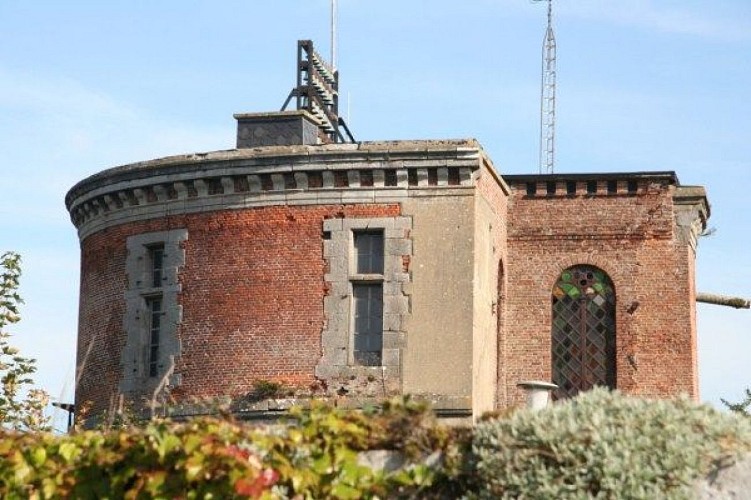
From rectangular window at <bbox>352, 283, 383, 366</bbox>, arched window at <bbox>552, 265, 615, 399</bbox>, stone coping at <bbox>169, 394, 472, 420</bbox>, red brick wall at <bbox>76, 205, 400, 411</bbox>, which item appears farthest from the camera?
arched window at <bbox>552, 265, 615, 399</bbox>

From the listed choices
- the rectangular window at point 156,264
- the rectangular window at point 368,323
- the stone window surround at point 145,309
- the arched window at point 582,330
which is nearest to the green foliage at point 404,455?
the rectangular window at point 368,323

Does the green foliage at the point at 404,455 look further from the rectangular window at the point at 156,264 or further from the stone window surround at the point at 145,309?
the rectangular window at the point at 156,264

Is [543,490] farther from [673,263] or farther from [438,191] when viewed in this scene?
[673,263]

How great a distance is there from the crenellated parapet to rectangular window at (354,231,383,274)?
0.60 metres

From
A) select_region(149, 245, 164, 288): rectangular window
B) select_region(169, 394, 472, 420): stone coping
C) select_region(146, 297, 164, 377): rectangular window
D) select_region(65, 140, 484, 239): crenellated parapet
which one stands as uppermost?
select_region(65, 140, 484, 239): crenellated parapet

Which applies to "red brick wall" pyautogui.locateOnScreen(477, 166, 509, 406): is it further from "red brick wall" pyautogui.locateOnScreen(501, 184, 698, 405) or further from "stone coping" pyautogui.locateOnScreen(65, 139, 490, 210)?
"stone coping" pyautogui.locateOnScreen(65, 139, 490, 210)

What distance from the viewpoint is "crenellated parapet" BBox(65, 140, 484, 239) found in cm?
2623

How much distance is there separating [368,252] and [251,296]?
2.15m

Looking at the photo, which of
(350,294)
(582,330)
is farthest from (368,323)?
(582,330)

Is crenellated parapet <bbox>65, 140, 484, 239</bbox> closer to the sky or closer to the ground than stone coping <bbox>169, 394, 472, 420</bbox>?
closer to the sky

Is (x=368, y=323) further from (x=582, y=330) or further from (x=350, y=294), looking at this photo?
(x=582, y=330)

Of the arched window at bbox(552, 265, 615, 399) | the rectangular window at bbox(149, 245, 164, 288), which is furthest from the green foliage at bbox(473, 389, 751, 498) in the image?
the arched window at bbox(552, 265, 615, 399)

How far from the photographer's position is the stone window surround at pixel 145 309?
89.2 feet

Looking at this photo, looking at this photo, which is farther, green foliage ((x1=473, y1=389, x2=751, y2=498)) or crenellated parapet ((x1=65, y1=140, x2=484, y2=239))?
crenellated parapet ((x1=65, y1=140, x2=484, y2=239))
